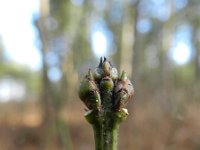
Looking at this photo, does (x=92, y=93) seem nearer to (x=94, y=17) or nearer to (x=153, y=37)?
(x=153, y=37)

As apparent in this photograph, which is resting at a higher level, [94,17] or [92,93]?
[94,17]

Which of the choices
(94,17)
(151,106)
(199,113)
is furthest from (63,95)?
(94,17)

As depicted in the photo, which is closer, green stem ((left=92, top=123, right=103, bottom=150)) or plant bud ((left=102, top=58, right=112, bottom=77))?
green stem ((left=92, top=123, right=103, bottom=150))

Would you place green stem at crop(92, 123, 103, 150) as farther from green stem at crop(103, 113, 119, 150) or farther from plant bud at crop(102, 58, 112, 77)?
plant bud at crop(102, 58, 112, 77)

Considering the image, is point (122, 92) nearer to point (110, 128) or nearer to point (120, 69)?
point (110, 128)

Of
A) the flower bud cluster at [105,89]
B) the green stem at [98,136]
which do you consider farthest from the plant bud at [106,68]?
the green stem at [98,136]

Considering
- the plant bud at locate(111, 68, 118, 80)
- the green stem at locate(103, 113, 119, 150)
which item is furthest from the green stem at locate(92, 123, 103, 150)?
the plant bud at locate(111, 68, 118, 80)

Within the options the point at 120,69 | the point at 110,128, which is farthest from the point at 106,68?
the point at 120,69
